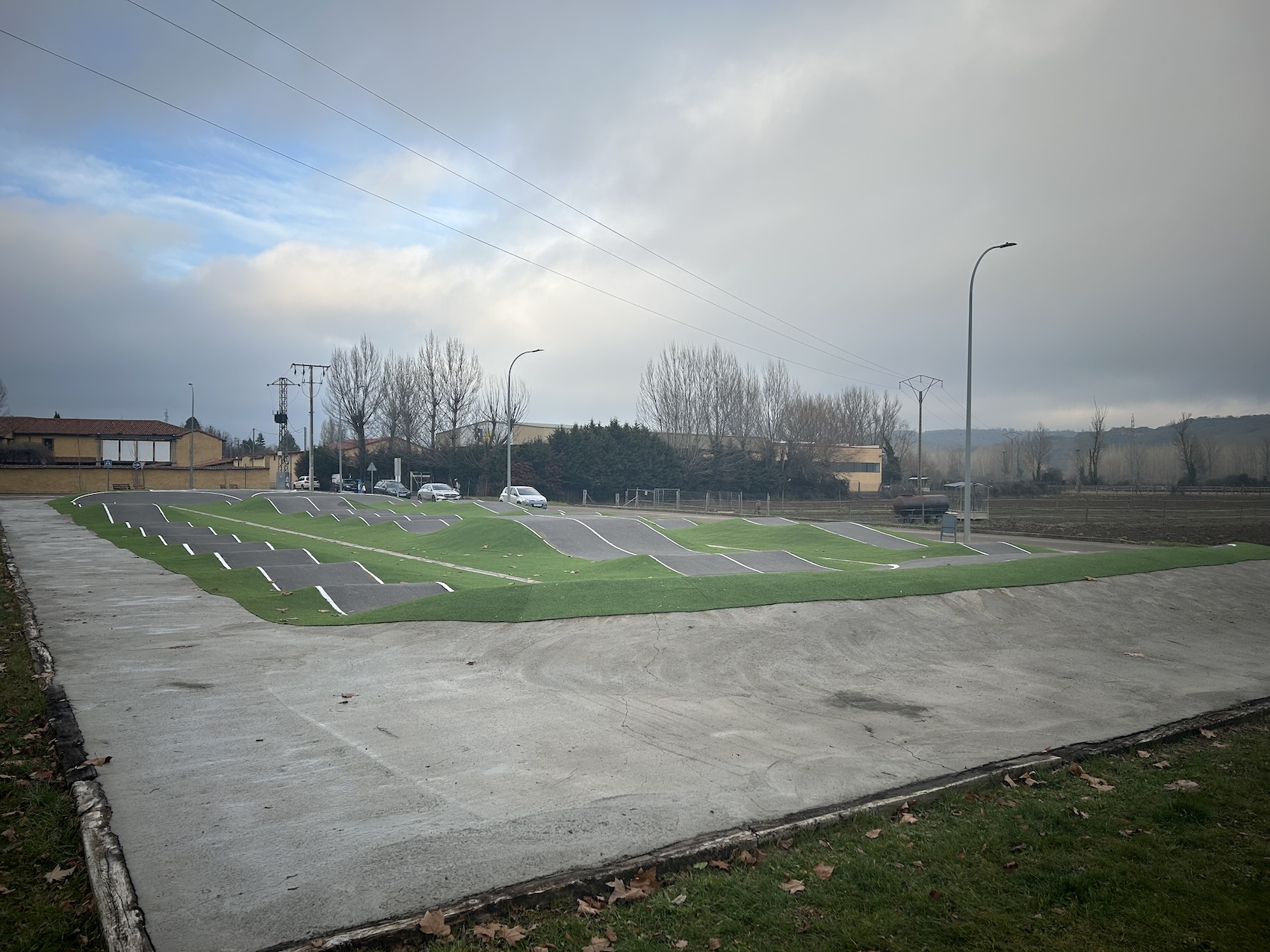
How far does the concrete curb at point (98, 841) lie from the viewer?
378 centimetres

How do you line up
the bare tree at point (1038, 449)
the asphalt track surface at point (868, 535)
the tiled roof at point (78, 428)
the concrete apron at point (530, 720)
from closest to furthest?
the concrete apron at point (530, 720) → the asphalt track surface at point (868, 535) → the tiled roof at point (78, 428) → the bare tree at point (1038, 449)

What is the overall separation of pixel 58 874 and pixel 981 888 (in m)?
5.14

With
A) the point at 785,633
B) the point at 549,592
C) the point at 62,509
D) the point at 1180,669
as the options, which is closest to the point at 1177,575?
the point at 1180,669

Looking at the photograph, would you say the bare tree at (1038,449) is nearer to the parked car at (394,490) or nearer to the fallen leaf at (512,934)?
the parked car at (394,490)

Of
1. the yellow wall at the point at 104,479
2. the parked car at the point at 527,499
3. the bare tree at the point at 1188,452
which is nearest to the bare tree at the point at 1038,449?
the bare tree at the point at 1188,452

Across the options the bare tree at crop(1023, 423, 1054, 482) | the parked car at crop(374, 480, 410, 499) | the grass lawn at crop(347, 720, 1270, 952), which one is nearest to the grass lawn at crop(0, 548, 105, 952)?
the grass lawn at crop(347, 720, 1270, 952)

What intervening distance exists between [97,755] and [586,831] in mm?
4233

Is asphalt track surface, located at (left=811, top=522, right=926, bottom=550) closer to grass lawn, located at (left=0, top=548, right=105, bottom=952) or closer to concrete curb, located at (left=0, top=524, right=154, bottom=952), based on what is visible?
concrete curb, located at (left=0, top=524, right=154, bottom=952)

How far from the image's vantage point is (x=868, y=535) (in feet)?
98.2

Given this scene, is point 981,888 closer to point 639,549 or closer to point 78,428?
point 639,549

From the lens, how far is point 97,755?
6328 mm

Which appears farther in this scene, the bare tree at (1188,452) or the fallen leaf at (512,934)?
the bare tree at (1188,452)

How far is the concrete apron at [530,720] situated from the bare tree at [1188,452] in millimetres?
66346

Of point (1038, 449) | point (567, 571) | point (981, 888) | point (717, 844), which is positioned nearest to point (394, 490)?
point (567, 571)
